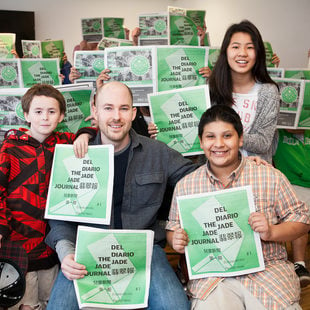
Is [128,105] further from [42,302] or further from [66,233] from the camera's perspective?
[42,302]

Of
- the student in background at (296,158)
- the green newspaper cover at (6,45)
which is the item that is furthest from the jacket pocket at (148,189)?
the green newspaper cover at (6,45)

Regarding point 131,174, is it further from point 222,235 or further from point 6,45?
point 6,45

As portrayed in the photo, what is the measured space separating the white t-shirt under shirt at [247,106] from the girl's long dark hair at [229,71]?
5cm

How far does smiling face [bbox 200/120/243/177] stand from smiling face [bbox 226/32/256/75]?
0.60m

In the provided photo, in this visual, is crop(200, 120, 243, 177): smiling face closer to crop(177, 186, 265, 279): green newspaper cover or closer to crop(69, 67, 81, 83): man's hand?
crop(177, 186, 265, 279): green newspaper cover

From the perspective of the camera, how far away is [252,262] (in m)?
1.55

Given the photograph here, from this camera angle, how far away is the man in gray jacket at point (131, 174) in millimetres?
1743

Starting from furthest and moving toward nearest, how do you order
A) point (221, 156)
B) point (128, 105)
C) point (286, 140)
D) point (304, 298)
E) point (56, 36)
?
point (56, 36), point (286, 140), point (304, 298), point (128, 105), point (221, 156)

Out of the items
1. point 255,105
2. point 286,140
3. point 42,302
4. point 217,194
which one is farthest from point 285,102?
point 42,302

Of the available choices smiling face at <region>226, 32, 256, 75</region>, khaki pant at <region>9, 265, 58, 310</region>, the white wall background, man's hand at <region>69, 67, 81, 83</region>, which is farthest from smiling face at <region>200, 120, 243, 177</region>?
the white wall background

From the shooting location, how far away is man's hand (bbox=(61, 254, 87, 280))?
5.02ft

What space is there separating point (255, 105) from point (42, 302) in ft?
4.96

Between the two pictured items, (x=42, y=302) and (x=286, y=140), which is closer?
(x=42, y=302)

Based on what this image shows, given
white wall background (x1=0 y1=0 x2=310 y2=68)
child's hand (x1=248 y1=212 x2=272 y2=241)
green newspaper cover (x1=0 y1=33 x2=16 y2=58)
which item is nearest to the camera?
child's hand (x1=248 y1=212 x2=272 y2=241)
